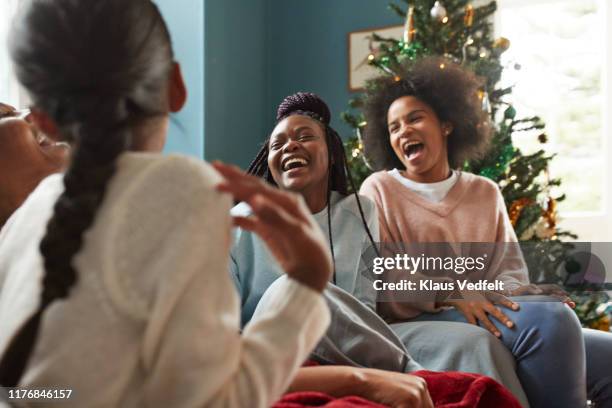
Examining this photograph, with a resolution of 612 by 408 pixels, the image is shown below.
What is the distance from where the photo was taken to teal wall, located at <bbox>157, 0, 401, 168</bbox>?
3.80 m

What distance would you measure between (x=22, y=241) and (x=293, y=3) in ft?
13.5

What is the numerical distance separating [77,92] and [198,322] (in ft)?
0.80

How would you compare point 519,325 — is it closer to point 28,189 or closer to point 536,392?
point 536,392

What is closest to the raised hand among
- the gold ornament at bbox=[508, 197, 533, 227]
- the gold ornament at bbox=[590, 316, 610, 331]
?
the gold ornament at bbox=[508, 197, 533, 227]

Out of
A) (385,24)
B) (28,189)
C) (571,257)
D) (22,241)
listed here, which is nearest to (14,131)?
(28,189)

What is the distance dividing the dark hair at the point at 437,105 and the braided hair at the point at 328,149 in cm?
51

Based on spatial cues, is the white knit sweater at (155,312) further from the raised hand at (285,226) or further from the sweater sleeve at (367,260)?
the sweater sleeve at (367,260)

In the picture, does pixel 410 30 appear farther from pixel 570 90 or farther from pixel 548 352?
pixel 548 352

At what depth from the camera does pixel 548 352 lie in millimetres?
1580

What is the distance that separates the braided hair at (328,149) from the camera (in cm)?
184

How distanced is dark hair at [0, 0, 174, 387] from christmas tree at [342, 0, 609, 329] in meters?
2.28

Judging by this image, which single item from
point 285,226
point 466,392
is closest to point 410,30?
point 466,392

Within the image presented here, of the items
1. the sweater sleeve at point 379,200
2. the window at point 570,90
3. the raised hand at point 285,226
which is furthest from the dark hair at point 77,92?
the window at point 570,90

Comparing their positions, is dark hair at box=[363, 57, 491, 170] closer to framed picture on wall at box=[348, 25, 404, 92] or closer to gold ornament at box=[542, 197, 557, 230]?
gold ornament at box=[542, 197, 557, 230]
